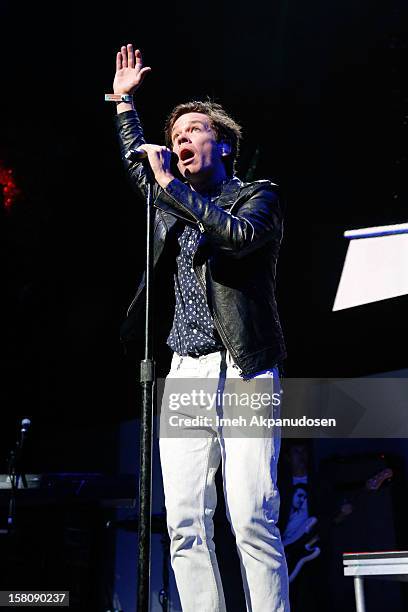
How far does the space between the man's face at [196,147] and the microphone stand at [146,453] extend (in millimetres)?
560

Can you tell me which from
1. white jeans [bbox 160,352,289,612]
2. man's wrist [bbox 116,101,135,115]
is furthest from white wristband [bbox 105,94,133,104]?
white jeans [bbox 160,352,289,612]

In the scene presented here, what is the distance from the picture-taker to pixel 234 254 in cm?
206

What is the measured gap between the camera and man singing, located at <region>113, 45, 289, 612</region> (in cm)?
191

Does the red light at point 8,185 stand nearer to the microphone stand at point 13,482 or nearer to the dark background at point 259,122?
the dark background at point 259,122

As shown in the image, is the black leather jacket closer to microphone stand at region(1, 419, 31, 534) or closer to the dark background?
microphone stand at region(1, 419, 31, 534)

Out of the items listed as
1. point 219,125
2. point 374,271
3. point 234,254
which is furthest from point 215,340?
point 374,271

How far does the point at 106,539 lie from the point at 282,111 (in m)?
4.27

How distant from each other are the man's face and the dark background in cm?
204

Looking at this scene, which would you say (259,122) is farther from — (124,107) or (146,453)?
(146,453)

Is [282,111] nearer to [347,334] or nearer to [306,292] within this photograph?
[306,292]

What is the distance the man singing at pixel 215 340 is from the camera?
191cm

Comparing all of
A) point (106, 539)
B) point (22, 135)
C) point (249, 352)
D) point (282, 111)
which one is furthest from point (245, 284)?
point (106, 539)

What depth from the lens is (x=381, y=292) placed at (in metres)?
4.32

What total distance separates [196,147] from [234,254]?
0.52 m
